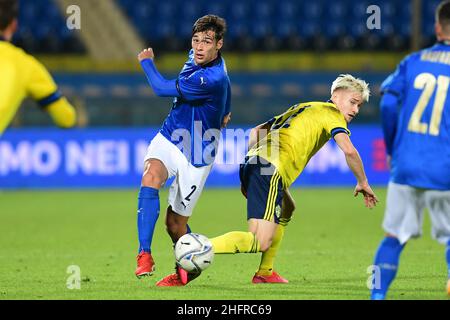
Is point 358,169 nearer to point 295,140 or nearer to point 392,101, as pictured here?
point 295,140

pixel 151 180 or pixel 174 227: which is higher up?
pixel 151 180

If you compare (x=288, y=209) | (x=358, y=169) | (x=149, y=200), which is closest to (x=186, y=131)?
(x=149, y=200)

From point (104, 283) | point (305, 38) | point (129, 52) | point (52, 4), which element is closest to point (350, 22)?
point (305, 38)

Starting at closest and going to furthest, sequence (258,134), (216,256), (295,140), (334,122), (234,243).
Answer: (234,243)
(334,122)
(295,140)
(258,134)
(216,256)

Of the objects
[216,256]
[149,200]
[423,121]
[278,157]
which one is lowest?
[216,256]

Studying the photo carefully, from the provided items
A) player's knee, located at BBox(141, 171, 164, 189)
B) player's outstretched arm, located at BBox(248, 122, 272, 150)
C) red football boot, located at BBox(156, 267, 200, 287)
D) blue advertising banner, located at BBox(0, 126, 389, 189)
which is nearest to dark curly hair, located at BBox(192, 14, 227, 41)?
player's outstretched arm, located at BBox(248, 122, 272, 150)

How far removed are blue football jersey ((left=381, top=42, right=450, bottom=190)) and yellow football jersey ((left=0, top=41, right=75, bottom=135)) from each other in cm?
200

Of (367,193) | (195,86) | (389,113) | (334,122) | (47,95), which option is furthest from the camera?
(195,86)

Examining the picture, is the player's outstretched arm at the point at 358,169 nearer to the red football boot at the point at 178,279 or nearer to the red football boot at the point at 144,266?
the red football boot at the point at 178,279

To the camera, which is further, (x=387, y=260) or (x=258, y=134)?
(x=258, y=134)

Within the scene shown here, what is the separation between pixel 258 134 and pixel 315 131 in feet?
1.58

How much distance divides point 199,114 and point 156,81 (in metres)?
0.47

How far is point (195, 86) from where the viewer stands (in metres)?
7.20

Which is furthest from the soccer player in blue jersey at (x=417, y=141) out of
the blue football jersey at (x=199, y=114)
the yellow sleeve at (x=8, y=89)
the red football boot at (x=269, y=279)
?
the yellow sleeve at (x=8, y=89)
